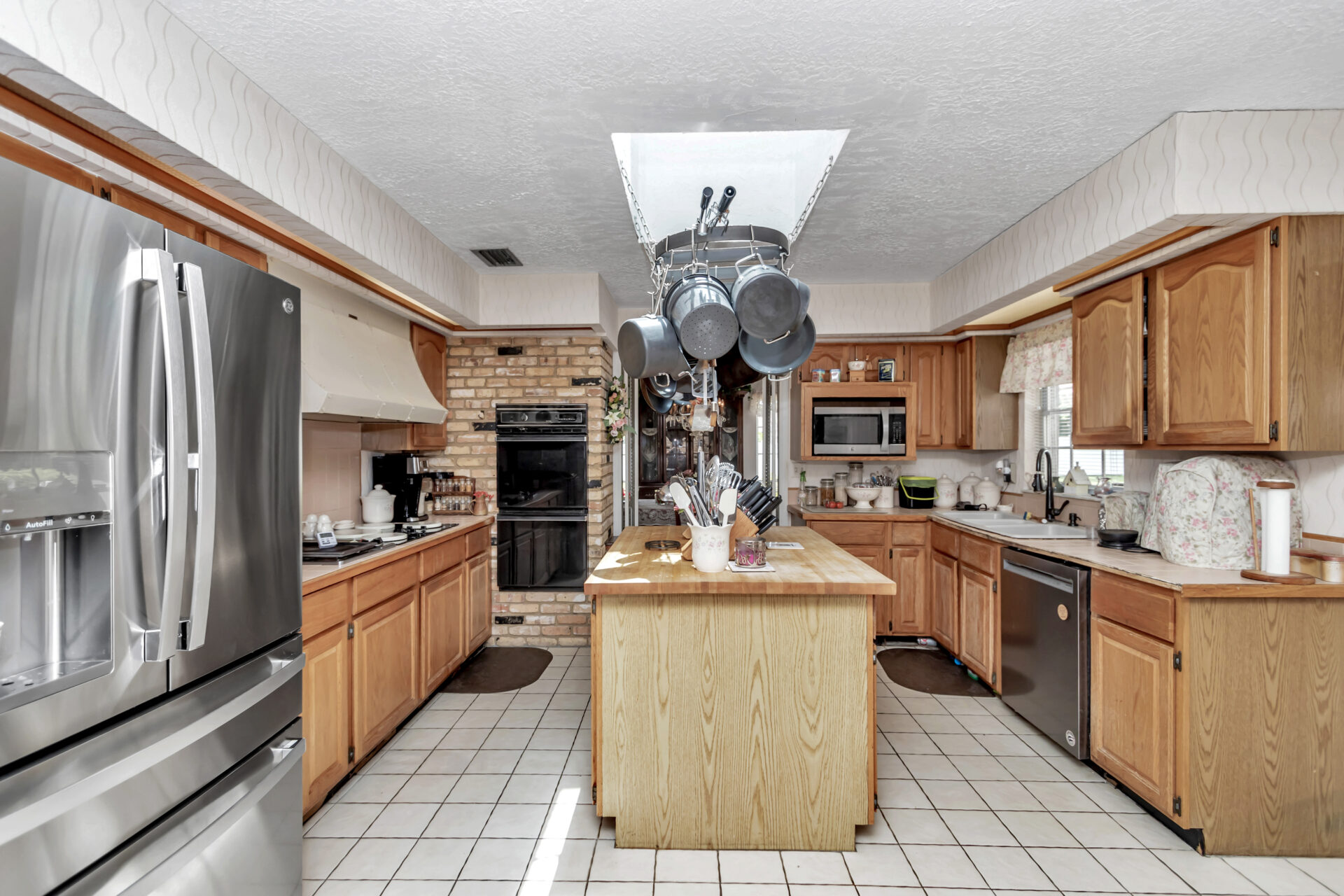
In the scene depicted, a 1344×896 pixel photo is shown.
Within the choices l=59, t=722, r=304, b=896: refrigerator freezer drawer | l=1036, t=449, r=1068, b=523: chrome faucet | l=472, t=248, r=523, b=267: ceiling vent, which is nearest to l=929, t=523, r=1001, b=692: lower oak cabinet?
l=1036, t=449, r=1068, b=523: chrome faucet

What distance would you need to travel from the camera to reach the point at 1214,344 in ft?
7.81

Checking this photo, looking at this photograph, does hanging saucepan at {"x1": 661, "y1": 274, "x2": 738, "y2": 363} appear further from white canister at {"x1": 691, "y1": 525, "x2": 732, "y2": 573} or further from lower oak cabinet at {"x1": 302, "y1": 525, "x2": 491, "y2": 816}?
lower oak cabinet at {"x1": 302, "y1": 525, "x2": 491, "y2": 816}

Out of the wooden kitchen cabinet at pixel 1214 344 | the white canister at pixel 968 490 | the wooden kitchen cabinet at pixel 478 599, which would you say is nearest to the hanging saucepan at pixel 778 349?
the wooden kitchen cabinet at pixel 1214 344

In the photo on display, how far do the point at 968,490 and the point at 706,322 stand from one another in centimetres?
342

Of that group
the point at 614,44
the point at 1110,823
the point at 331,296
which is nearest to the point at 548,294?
the point at 331,296

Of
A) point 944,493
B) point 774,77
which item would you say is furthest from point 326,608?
point 944,493

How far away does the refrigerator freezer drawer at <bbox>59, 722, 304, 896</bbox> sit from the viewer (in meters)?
1.23

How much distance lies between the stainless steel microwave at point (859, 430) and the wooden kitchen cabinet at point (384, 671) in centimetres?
293

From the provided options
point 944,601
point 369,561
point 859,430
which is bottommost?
point 944,601

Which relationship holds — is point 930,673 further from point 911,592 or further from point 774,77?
point 774,77

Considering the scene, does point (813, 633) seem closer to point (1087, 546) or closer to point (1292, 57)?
point (1087, 546)

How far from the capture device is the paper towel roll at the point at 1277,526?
7.07 ft

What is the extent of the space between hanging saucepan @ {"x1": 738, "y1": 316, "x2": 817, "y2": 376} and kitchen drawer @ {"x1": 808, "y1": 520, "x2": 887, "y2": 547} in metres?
2.22

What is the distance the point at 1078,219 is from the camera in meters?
2.66
